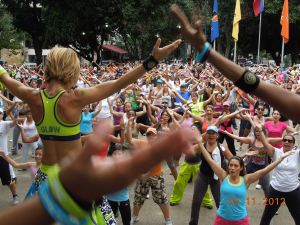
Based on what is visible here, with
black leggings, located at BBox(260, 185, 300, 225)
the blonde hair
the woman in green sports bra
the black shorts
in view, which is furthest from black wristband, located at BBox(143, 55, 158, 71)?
the black shorts

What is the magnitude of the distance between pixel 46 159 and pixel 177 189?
4943 millimetres

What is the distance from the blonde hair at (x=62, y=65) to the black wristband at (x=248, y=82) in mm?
1267

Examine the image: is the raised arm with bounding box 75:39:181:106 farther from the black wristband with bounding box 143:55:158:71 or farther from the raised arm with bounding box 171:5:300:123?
the raised arm with bounding box 171:5:300:123

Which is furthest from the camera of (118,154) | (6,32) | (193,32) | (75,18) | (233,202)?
(6,32)

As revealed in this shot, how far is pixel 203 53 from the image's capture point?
5.81 ft

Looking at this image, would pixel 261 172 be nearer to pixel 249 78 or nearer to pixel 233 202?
pixel 233 202

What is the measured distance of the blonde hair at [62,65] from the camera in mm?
2627

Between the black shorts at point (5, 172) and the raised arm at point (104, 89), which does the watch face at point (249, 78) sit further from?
the black shorts at point (5, 172)

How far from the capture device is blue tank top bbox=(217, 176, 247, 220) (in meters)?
4.95

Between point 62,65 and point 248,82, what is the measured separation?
136 centimetres

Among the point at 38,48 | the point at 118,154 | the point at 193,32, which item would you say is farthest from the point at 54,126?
the point at 38,48

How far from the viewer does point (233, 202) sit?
4.96 metres

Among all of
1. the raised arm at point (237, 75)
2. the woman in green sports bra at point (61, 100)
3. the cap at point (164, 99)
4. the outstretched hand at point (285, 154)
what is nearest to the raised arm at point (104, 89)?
the woman in green sports bra at point (61, 100)

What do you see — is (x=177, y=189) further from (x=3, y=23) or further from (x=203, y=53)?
(x=3, y=23)
